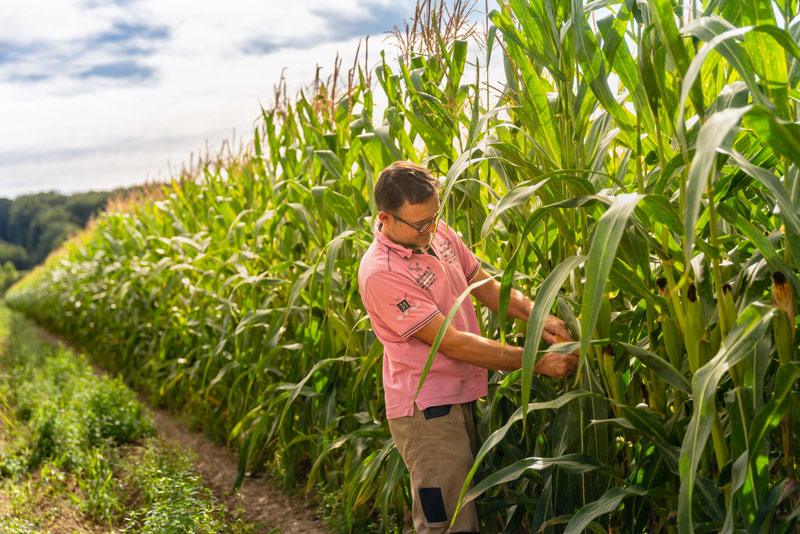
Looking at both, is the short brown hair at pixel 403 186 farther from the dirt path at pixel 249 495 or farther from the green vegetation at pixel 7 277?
the green vegetation at pixel 7 277

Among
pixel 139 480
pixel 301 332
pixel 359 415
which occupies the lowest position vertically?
pixel 139 480

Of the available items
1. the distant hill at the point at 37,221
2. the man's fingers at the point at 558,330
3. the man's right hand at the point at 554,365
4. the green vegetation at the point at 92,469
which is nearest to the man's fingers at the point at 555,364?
the man's right hand at the point at 554,365

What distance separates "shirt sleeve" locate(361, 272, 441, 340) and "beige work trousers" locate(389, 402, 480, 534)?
0.30m

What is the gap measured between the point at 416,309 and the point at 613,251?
3.71 ft

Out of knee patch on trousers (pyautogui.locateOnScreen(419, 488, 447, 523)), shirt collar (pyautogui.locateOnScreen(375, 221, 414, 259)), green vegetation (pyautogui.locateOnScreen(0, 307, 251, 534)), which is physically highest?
shirt collar (pyautogui.locateOnScreen(375, 221, 414, 259))

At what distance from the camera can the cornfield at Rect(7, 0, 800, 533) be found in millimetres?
1612

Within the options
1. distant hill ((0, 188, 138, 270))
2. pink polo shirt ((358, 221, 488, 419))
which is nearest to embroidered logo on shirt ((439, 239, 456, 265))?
pink polo shirt ((358, 221, 488, 419))

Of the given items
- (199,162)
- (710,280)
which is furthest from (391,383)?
(199,162)

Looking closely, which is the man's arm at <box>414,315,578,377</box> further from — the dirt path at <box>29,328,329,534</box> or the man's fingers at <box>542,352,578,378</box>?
the dirt path at <box>29,328,329,534</box>

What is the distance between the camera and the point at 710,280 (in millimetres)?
2010

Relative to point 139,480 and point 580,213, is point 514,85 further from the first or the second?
point 139,480

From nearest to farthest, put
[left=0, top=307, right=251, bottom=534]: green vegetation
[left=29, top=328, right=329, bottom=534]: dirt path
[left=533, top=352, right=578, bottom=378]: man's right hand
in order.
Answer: [left=533, top=352, right=578, bottom=378]: man's right hand < [left=0, top=307, right=251, bottom=534]: green vegetation < [left=29, top=328, right=329, bottom=534]: dirt path

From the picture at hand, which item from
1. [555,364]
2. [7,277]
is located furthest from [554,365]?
[7,277]

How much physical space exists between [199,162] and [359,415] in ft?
13.3
